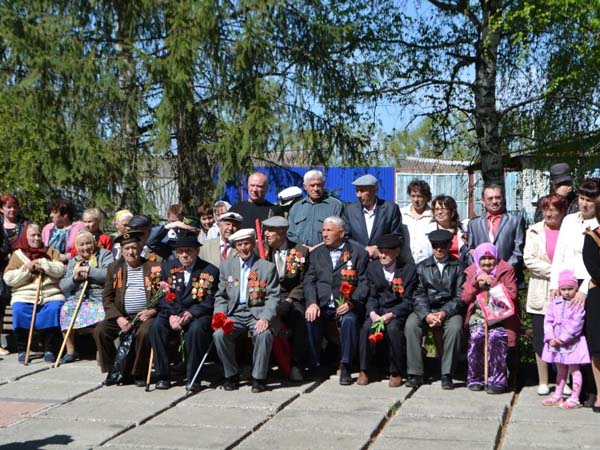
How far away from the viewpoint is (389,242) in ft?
27.0

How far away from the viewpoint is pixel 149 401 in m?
7.51

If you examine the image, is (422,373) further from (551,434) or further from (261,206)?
(261,206)

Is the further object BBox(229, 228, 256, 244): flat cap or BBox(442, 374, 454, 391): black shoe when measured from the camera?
BBox(229, 228, 256, 244): flat cap

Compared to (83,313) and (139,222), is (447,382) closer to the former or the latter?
(139,222)

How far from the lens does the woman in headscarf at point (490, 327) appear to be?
7.64 metres

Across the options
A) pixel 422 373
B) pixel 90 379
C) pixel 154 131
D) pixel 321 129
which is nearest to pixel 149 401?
pixel 90 379

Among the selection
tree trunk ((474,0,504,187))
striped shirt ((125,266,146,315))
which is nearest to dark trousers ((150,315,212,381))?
striped shirt ((125,266,146,315))

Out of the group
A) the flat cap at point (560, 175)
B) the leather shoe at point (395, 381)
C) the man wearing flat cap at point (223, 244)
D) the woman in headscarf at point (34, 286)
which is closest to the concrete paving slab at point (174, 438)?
the leather shoe at point (395, 381)

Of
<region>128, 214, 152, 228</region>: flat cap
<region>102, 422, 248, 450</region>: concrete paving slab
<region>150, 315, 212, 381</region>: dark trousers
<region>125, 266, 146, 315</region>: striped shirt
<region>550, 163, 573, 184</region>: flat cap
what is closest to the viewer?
<region>102, 422, 248, 450</region>: concrete paving slab

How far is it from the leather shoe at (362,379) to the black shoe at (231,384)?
1022 mm

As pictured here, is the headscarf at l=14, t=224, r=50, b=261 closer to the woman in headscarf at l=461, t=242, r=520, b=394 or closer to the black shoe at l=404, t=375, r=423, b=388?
the black shoe at l=404, t=375, r=423, b=388

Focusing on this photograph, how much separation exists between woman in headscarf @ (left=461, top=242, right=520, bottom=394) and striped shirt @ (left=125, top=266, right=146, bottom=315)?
2.89 m

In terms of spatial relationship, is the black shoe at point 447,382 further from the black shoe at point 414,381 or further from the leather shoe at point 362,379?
the leather shoe at point 362,379

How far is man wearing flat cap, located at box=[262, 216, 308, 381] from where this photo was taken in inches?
328
